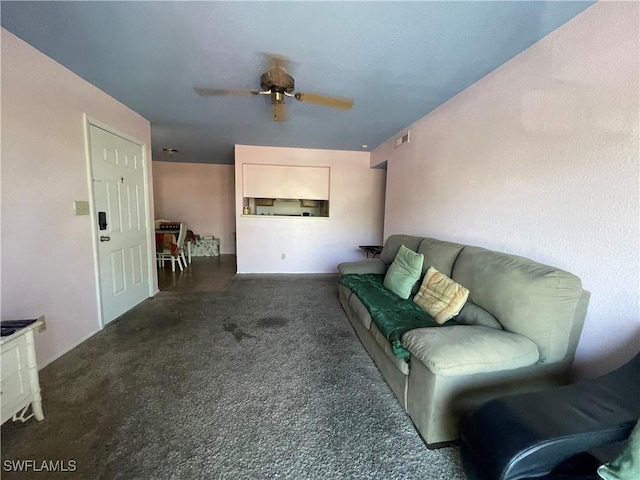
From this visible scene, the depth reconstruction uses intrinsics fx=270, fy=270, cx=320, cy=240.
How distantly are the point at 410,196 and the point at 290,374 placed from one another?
2552 mm

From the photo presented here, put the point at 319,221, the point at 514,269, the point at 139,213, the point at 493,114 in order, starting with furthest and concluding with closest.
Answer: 1. the point at 319,221
2. the point at 139,213
3. the point at 493,114
4. the point at 514,269

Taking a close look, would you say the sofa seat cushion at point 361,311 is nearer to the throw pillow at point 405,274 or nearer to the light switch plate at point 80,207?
the throw pillow at point 405,274

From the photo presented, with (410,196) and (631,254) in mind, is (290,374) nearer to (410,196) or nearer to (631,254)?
(631,254)

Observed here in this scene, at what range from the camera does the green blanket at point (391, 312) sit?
5.54 feet

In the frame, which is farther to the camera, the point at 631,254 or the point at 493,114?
the point at 493,114

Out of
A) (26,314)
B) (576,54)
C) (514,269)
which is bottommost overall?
(26,314)

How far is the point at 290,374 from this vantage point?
1.97 m

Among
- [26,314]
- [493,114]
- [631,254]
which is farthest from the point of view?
[493,114]

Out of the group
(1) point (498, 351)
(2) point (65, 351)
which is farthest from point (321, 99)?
(2) point (65, 351)

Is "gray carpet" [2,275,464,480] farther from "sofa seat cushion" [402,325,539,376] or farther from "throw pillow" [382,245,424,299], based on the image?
"throw pillow" [382,245,424,299]

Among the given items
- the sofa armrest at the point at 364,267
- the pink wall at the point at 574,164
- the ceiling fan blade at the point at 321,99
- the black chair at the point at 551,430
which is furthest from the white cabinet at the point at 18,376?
the pink wall at the point at 574,164

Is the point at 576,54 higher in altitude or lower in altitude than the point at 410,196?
higher

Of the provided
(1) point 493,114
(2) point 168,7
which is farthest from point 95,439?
(1) point 493,114

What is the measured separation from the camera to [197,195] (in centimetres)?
681
